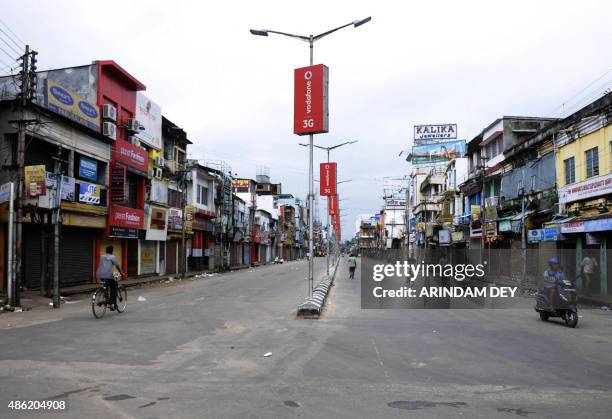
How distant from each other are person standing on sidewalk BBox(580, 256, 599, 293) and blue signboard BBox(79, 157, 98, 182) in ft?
Answer: 77.8

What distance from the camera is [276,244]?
102 m

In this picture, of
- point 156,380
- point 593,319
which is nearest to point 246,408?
point 156,380

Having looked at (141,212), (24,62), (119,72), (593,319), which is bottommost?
(593,319)

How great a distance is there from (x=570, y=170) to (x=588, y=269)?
594 centimetres

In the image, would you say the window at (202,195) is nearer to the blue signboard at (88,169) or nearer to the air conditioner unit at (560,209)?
the blue signboard at (88,169)

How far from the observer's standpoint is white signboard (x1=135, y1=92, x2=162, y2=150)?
33.5 meters

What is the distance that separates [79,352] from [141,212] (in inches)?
980

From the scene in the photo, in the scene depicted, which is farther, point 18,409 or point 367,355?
point 367,355

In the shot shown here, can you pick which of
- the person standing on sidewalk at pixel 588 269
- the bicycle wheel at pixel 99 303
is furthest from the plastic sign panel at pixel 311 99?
the person standing on sidewalk at pixel 588 269

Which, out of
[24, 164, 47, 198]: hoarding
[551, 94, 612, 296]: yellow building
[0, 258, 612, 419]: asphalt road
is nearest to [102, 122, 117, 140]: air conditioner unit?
[24, 164, 47, 198]: hoarding

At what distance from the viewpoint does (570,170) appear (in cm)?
2570

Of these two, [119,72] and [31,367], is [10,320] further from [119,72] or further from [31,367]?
[119,72]

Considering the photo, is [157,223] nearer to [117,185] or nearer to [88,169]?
[117,185]

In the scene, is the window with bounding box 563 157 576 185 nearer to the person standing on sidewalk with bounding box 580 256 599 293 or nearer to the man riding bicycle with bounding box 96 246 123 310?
the person standing on sidewalk with bounding box 580 256 599 293
